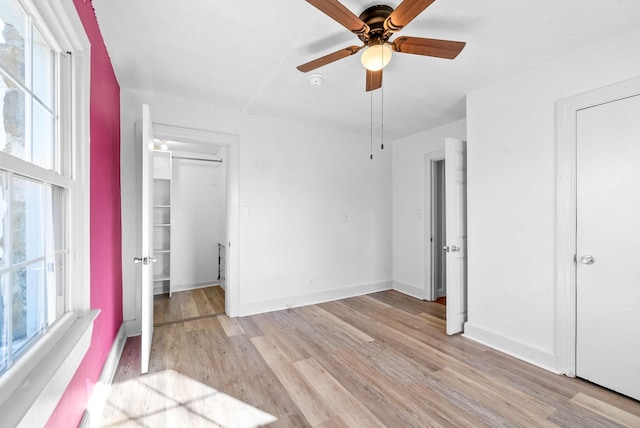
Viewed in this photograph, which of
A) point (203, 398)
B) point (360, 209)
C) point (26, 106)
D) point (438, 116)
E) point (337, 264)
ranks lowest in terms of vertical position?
point (203, 398)

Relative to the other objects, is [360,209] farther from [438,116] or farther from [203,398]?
[203,398]

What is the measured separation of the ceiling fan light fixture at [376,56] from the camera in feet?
5.57

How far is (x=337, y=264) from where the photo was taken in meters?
4.17

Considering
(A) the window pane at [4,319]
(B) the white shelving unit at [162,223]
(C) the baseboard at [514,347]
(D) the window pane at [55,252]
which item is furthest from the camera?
(B) the white shelving unit at [162,223]

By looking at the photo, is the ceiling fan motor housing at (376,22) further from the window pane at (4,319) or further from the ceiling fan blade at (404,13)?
the window pane at (4,319)

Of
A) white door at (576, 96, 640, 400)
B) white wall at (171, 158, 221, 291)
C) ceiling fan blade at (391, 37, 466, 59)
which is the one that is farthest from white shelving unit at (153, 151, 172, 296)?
white door at (576, 96, 640, 400)

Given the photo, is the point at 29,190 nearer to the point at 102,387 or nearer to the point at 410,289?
the point at 102,387

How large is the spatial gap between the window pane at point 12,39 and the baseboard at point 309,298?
2948 millimetres

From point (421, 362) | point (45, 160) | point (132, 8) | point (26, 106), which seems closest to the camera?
point (26, 106)

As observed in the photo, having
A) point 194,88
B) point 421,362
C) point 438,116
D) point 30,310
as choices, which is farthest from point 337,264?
point 30,310

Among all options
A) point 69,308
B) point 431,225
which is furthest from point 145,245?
point 431,225

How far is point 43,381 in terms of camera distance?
92cm

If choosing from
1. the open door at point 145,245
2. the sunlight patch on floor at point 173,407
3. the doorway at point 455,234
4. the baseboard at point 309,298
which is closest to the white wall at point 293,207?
the baseboard at point 309,298

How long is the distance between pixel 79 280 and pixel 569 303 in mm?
3246
